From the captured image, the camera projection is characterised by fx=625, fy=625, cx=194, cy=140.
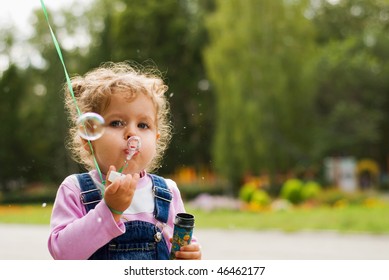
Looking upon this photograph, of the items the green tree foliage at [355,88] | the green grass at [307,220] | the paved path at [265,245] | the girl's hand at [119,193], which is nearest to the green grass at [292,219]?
the green grass at [307,220]

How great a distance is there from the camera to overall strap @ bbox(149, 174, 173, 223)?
805mm

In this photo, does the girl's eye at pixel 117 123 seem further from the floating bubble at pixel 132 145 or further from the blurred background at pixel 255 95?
the blurred background at pixel 255 95

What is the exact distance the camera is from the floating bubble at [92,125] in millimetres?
771

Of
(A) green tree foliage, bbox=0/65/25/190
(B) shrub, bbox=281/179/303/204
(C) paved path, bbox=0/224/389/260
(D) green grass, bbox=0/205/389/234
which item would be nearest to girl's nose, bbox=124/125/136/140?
(C) paved path, bbox=0/224/389/260

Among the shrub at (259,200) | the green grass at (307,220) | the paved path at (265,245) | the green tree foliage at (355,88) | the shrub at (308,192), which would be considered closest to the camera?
the paved path at (265,245)

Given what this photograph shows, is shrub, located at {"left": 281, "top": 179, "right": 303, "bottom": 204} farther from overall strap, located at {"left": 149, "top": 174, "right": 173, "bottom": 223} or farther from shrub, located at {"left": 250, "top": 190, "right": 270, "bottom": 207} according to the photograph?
overall strap, located at {"left": 149, "top": 174, "right": 173, "bottom": 223}

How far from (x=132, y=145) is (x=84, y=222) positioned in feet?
0.36

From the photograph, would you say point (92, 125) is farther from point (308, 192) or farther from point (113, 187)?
point (308, 192)

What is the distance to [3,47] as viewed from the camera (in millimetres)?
4629

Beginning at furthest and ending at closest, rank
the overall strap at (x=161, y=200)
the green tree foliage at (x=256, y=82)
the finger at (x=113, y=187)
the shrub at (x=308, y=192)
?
the green tree foliage at (x=256, y=82)
the shrub at (x=308, y=192)
the overall strap at (x=161, y=200)
the finger at (x=113, y=187)

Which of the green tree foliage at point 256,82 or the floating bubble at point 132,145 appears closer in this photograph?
the floating bubble at point 132,145

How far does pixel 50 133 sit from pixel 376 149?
4588 millimetres

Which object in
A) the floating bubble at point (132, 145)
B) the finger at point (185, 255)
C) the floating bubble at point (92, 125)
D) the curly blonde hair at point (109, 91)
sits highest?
the curly blonde hair at point (109, 91)

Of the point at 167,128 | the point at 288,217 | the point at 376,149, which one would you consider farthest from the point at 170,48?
the point at 167,128
